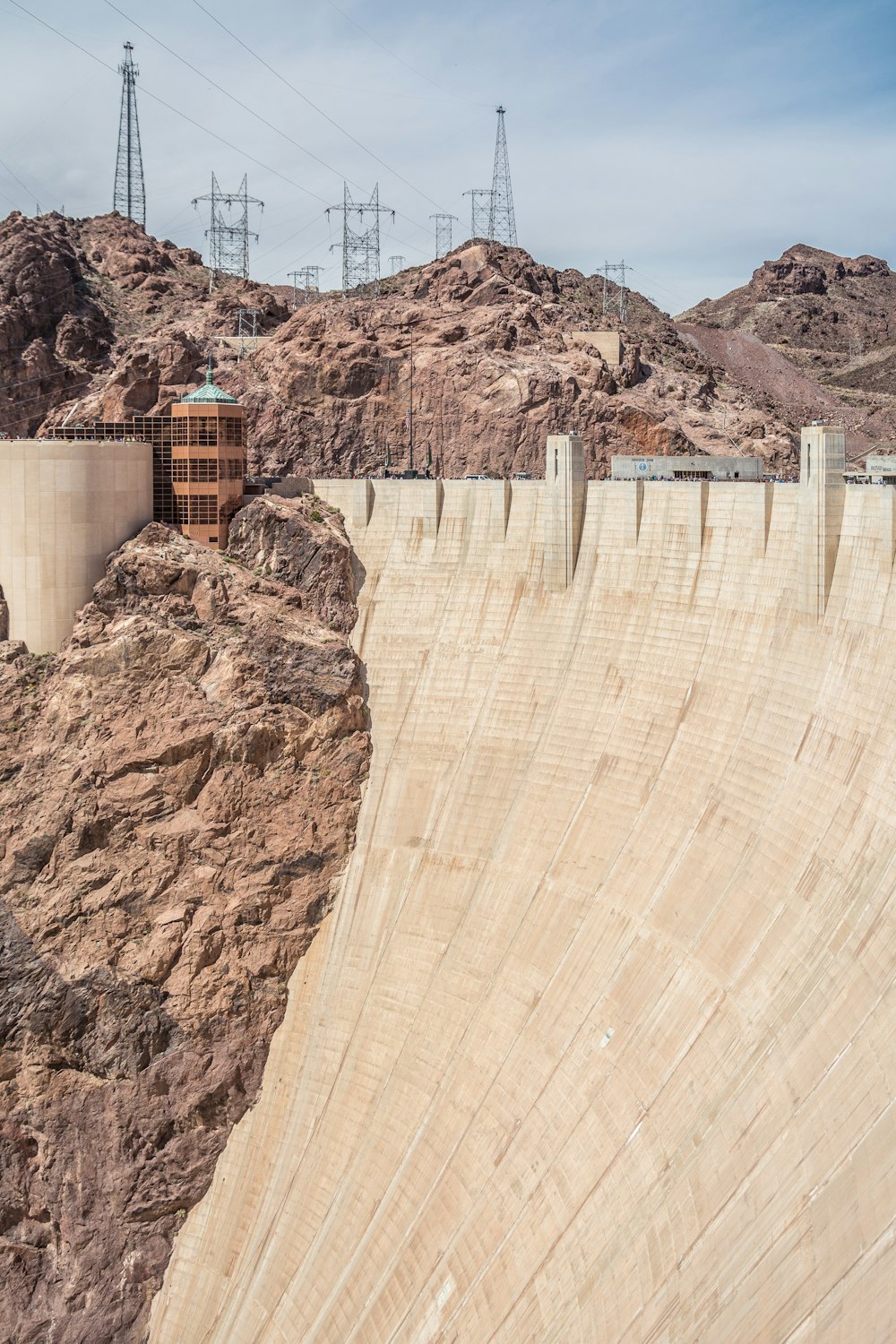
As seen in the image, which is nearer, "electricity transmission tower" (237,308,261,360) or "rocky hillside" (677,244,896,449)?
"electricity transmission tower" (237,308,261,360)

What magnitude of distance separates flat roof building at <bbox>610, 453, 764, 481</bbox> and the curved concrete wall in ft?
64.3

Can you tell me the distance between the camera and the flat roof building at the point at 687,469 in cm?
4519

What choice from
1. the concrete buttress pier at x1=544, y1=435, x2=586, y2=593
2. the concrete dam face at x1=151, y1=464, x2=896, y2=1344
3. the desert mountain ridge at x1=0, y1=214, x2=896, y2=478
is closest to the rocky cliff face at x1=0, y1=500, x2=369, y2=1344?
the concrete dam face at x1=151, y1=464, x2=896, y2=1344

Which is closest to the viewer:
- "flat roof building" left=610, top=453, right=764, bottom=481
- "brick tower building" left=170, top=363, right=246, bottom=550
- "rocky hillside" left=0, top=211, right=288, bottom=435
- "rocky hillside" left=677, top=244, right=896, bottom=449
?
"flat roof building" left=610, top=453, right=764, bottom=481

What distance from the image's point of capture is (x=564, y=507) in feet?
138

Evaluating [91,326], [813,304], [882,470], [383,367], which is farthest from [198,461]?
[813,304]

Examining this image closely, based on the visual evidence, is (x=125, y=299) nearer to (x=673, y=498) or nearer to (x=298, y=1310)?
(x=673, y=498)

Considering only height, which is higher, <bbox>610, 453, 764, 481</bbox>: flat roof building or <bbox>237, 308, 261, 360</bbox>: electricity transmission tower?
<bbox>237, 308, 261, 360</bbox>: electricity transmission tower

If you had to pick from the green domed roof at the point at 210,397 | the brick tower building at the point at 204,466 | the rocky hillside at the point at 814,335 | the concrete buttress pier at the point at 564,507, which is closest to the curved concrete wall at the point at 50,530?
Result: the brick tower building at the point at 204,466

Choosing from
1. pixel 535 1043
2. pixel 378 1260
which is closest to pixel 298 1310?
pixel 378 1260

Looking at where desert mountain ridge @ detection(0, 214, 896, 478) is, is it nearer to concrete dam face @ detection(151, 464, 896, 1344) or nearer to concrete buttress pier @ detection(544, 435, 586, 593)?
concrete dam face @ detection(151, 464, 896, 1344)

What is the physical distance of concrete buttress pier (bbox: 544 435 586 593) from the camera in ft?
137

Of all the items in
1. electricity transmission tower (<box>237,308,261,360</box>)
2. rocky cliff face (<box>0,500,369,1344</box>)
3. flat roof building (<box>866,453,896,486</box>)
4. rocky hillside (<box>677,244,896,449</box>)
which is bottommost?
rocky cliff face (<box>0,500,369,1344</box>)

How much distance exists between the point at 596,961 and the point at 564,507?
54.0 ft
